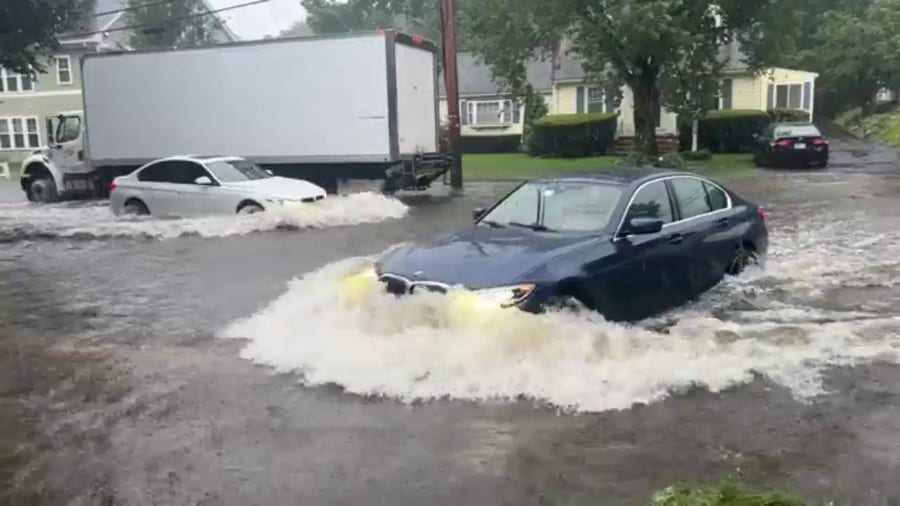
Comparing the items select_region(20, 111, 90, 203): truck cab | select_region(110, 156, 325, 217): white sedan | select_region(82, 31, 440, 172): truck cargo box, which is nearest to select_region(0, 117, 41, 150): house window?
select_region(20, 111, 90, 203): truck cab

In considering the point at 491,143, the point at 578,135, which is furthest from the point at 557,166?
the point at 491,143

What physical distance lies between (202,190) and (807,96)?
35.6m

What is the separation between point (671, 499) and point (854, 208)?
1624cm

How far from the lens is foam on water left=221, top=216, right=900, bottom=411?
633cm

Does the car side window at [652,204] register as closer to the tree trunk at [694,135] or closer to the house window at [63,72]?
the tree trunk at [694,135]

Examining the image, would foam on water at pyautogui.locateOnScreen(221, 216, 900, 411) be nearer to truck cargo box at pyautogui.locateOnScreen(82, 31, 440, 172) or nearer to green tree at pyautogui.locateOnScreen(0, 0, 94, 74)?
truck cargo box at pyautogui.locateOnScreen(82, 31, 440, 172)

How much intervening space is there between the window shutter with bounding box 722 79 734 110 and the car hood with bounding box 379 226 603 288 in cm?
3527

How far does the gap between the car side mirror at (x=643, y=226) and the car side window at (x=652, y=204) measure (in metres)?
0.23

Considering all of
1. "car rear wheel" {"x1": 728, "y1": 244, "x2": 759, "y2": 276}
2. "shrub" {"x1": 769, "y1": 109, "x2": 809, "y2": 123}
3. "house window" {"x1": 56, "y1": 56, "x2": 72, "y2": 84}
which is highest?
"house window" {"x1": 56, "y1": 56, "x2": 72, "y2": 84}

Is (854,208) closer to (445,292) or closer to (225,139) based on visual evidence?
(445,292)

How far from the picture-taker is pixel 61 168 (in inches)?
977

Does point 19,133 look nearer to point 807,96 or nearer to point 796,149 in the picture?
point 796,149

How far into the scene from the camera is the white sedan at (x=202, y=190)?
16.8m

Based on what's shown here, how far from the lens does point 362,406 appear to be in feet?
20.1
